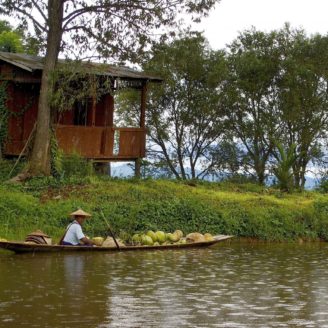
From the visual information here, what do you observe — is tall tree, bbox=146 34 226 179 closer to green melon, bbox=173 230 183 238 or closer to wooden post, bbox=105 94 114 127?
wooden post, bbox=105 94 114 127

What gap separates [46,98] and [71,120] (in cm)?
398

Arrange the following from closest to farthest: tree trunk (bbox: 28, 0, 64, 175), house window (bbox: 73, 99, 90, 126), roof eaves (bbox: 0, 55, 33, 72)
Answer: tree trunk (bbox: 28, 0, 64, 175)
roof eaves (bbox: 0, 55, 33, 72)
house window (bbox: 73, 99, 90, 126)

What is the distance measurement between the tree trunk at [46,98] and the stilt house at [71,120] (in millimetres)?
629

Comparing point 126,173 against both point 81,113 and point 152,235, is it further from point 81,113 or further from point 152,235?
point 152,235

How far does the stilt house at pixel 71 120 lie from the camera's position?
25.1 m

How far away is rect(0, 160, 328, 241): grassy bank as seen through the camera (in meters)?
19.3

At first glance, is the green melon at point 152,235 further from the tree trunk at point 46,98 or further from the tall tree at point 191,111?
the tall tree at point 191,111

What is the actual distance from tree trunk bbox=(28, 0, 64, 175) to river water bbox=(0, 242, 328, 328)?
23.9 ft

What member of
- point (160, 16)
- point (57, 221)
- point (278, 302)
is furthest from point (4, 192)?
point (278, 302)

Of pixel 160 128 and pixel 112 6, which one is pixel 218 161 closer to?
pixel 160 128

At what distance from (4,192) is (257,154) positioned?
18832mm

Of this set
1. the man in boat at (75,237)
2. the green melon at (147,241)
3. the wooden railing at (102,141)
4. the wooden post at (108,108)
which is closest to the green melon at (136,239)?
the green melon at (147,241)

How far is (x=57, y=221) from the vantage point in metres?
19.2

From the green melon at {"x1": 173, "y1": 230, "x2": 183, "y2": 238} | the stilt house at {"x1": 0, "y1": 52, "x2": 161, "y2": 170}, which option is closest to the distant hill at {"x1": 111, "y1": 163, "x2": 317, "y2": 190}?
the stilt house at {"x1": 0, "y1": 52, "x2": 161, "y2": 170}
